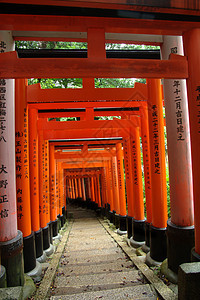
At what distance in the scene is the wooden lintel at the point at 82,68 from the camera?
253 centimetres

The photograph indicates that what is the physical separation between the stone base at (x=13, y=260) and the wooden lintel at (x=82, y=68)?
2270mm

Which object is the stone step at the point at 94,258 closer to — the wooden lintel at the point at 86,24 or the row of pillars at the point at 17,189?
the row of pillars at the point at 17,189

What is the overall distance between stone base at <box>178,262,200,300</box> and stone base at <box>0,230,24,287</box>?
2242 mm

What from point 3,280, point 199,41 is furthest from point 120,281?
point 199,41

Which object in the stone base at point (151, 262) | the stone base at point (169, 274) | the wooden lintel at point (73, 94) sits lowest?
the stone base at point (151, 262)

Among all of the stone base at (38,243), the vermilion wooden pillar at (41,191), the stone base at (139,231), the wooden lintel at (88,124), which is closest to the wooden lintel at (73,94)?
the wooden lintel at (88,124)

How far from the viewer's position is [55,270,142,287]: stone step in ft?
12.6

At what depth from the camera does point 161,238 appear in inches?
173

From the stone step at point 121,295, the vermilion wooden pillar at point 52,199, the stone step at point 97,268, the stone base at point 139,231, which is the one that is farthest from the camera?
the vermilion wooden pillar at point 52,199

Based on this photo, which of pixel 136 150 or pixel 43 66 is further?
pixel 136 150

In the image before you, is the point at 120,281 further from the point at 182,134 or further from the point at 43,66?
the point at 43,66

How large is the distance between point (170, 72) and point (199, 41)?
0.47 m

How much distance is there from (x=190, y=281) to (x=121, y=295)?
124 cm

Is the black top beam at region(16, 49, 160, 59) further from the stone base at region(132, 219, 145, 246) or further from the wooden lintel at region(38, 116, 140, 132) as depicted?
the stone base at region(132, 219, 145, 246)
